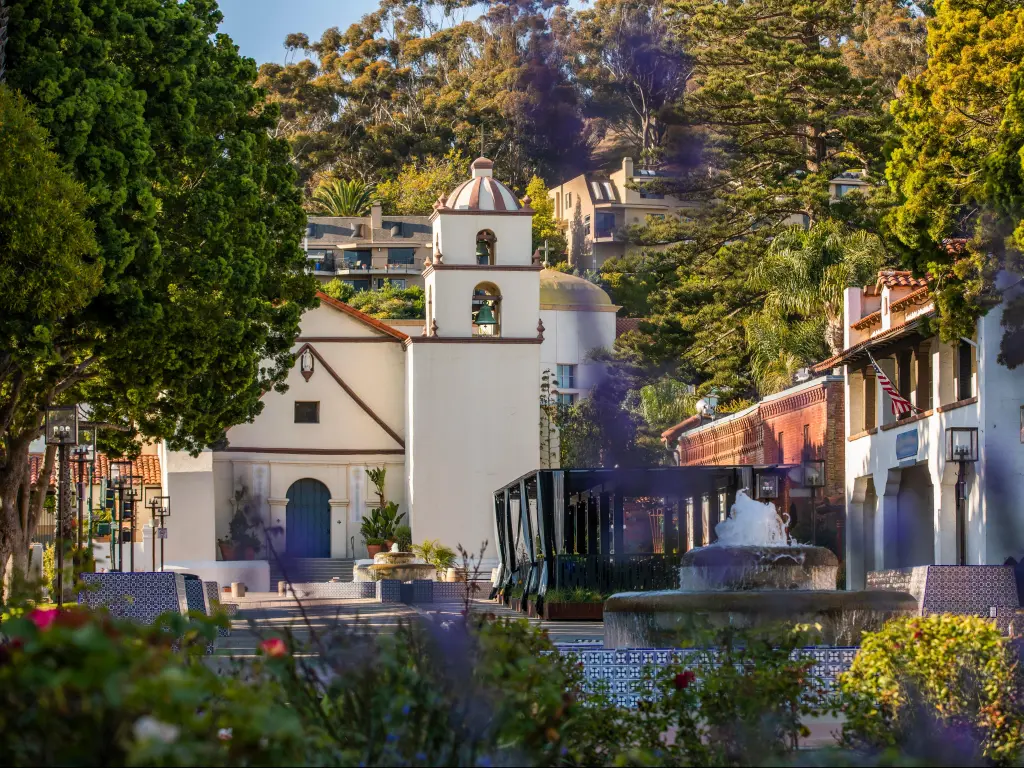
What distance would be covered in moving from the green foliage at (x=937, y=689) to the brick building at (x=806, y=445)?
22.6m

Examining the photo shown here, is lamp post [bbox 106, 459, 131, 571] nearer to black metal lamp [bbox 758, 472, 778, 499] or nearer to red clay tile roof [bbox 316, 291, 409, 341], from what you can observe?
red clay tile roof [bbox 316, 291, 409, 341]

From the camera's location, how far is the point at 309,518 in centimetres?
4422

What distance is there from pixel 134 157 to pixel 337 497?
983 inches

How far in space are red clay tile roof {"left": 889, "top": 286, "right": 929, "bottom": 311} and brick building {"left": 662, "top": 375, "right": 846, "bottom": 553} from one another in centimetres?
344

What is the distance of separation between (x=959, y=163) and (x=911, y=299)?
218 inches

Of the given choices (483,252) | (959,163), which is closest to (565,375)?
(483,252)

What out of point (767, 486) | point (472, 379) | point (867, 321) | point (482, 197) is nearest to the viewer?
point (767, 486)

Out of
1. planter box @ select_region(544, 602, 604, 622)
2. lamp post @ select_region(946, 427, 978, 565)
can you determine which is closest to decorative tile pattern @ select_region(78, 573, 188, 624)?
planter box @ select_region(544, 602, 604, 622)

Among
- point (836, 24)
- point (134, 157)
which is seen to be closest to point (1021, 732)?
point (134, 157)

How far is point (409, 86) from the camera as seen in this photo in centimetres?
9262

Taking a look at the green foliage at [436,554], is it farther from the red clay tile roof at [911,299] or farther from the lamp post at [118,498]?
the red clay tile roof at [911,299]

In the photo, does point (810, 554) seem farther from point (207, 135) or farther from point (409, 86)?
point (409, 86)

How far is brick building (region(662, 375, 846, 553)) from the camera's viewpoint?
113 feet

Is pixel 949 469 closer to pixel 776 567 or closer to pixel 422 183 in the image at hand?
pixel 776 567
